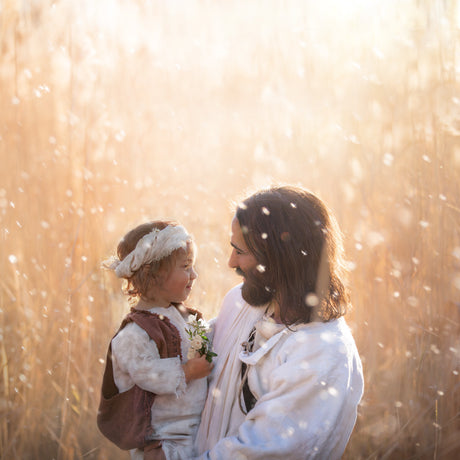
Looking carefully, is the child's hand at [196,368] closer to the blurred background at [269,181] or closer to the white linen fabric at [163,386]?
the white linen fabric at [163,386]

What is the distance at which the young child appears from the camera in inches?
83.2

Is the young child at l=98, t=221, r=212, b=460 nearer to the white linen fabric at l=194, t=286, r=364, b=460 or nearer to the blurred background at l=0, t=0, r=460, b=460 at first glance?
the white linen fabric at l=194, t=286, r=364, b=460

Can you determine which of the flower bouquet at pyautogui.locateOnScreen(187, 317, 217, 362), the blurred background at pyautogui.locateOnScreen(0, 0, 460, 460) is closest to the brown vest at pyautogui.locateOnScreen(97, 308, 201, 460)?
the flower bouquet at pyautogui.locateOnScreen(187, 317, 217, 362)

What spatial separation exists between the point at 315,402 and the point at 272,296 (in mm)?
415

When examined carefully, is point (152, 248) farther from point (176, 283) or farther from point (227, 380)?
point (227, 380)

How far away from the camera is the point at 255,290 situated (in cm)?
207

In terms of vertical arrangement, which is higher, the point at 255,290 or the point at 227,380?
the point at 255,290

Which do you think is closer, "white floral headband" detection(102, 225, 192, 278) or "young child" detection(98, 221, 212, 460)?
"young child" detection(98, 221, 212, 460)

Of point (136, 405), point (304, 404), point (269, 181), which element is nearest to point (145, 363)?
point (136, 405)

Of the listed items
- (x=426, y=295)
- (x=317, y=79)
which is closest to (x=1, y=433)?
(x=426, y=295)

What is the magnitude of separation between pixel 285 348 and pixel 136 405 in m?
0.62

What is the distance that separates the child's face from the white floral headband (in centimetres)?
6

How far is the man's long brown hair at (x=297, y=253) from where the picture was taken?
2.01 metres

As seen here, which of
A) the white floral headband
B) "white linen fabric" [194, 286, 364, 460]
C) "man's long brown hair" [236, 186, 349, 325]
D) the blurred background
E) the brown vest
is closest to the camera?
"white linen fabric" [194, 286, 364, 460]
